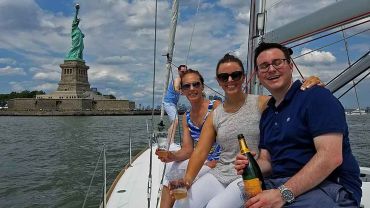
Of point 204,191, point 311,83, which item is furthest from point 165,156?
point 311,83

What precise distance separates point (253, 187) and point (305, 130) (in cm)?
42

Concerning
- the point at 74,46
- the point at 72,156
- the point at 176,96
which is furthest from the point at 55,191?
the point at 74,46

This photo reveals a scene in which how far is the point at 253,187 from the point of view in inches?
83.7

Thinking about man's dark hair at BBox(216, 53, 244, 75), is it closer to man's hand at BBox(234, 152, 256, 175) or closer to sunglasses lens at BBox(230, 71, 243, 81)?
sunglasses lens at BBox(230, 71, 243, 81)

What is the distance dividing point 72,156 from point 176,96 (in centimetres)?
995

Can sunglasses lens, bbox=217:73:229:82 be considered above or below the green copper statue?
below

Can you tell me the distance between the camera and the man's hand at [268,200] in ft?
6.73

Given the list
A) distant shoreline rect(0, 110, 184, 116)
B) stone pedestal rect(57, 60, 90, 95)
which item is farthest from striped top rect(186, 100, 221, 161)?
distant shoreline rect(0, 110, 184, 116)

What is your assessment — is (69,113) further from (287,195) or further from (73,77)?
(287,195)

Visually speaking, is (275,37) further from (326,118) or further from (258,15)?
(326,118)

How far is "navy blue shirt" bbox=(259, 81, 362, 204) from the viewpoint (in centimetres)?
203

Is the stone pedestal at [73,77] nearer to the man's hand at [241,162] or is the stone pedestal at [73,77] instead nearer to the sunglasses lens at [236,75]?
the sunglasses lens at [236,75]

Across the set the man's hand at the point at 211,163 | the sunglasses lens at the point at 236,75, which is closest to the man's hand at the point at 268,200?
the sunglasses lens at the point at 236,75

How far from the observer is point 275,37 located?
3.75 m
